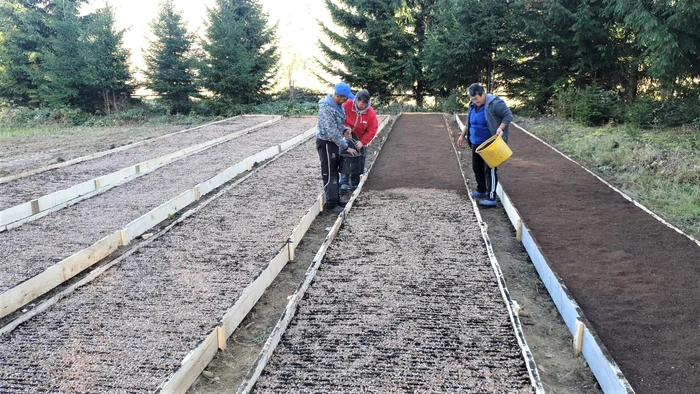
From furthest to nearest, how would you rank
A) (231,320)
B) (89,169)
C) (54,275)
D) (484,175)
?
(89,169) < (484,175) < (54,275) < (231,320)

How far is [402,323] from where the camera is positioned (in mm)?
2729

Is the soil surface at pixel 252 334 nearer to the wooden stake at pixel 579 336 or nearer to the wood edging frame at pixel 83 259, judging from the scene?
the wood edging frame at pixel 83 259

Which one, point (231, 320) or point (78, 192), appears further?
point (78, 192)

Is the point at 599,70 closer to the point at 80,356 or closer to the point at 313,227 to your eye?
the point at 313,227

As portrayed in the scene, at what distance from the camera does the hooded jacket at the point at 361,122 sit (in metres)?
5.55

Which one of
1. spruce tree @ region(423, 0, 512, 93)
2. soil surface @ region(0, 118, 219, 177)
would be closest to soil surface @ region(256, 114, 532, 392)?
soil surface @ region(0, 118, 219, 177)

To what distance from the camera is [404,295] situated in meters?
3.06

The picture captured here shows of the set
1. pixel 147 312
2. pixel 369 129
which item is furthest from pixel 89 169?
pixel 147 312

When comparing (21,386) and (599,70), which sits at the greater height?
(599,70)

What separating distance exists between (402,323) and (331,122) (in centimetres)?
254

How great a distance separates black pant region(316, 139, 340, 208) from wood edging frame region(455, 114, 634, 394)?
1.74 meters

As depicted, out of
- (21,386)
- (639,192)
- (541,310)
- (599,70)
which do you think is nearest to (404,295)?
(541,310)

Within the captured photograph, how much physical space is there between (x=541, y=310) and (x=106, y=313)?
2.49 m

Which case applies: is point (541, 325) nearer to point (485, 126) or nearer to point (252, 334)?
point (252, 334)
